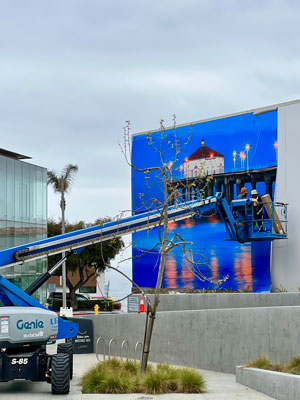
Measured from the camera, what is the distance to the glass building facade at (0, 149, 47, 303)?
150 feet

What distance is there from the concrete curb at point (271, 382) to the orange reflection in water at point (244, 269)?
14.7m

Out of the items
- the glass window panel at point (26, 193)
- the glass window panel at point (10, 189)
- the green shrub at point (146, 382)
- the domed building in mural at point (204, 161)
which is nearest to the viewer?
the green shrub at point (146, 382)

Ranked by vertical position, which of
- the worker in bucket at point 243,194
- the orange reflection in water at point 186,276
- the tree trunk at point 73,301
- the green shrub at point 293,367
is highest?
the worker in bucket at point 243,194

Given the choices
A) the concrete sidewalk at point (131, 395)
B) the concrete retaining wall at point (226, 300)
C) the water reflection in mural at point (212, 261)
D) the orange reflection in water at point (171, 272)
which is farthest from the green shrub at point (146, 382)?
the orange reflection in water at point (171, 272)

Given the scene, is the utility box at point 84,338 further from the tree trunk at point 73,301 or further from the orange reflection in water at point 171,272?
the tree trunk at point 73,301

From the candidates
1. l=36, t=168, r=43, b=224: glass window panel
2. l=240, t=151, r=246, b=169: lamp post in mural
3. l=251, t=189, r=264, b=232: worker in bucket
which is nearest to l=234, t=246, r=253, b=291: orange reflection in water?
l=251, t=189, r=264, b=232: worker in bucket

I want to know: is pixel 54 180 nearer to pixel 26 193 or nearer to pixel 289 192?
pixel 26 193

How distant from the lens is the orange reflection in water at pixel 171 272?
3516 centimetres

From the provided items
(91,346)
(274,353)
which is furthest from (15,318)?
(91,346)

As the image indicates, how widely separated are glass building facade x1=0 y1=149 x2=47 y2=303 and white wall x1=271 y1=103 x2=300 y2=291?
65.6ft

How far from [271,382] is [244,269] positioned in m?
17.1

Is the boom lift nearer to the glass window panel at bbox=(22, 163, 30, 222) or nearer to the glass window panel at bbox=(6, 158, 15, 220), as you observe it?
the glass window panel at bbox=(6, 158, 15, 220)

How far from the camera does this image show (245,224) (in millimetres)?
30812

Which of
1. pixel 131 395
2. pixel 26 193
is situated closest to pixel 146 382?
pixel 131 395
